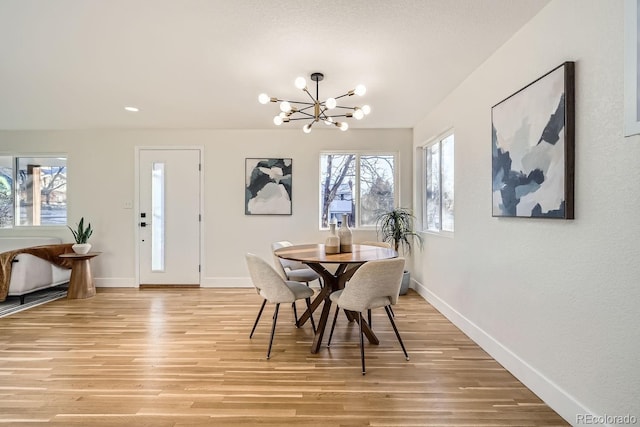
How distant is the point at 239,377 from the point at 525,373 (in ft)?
6.10

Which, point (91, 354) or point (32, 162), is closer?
point (91, 354)

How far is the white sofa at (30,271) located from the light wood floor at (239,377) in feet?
2.12

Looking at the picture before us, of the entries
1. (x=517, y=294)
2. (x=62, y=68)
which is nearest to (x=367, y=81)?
(x=517, y=294)

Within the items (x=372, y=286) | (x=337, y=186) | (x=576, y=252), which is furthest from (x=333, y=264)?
(x=337, y=186)

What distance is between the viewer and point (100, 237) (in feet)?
16.3

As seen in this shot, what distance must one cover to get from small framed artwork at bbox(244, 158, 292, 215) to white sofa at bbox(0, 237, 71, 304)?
2633mm

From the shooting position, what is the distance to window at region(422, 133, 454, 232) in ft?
12.2

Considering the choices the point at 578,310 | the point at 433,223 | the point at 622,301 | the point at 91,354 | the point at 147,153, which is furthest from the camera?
the point at 147,153

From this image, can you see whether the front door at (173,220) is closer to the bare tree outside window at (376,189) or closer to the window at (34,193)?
the window at (34,193)

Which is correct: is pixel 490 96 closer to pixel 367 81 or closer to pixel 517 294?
pixel 367 81

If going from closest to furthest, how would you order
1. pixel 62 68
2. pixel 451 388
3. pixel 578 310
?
pixel 578 310 → pixel 451 388 → pixel 62 68

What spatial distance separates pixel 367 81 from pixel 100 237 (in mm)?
4447

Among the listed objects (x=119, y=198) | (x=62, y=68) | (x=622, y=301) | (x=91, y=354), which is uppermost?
(x=62, y=68)

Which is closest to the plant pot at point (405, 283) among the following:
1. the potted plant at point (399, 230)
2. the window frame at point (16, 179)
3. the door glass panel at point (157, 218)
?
the potted plant at point (399, 230)
